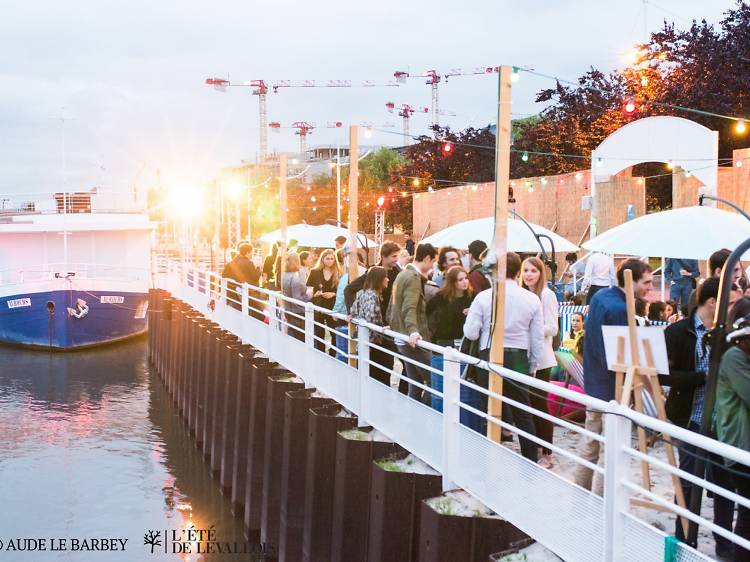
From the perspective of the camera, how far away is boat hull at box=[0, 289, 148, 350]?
1395 inches

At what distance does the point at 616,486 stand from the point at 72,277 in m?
33.1

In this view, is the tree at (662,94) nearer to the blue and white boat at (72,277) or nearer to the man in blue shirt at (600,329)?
the blue and white boat at (72,277)

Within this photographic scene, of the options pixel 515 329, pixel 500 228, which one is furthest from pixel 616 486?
pixel 515 329

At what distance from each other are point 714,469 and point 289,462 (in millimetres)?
6010

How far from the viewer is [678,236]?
966cm

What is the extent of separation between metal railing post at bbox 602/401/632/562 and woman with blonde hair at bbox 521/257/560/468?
3.21m

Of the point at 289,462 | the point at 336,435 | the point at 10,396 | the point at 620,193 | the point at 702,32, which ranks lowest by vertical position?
the point at 10,396

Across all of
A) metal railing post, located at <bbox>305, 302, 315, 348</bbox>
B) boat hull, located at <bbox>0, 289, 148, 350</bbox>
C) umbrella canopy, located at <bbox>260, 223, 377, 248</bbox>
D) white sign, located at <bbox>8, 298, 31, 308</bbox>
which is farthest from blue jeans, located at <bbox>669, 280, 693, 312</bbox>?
white sign, located at <bbox>8, 298, 31, 308</bbox>

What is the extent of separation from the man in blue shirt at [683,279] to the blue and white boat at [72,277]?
2521 centimetres

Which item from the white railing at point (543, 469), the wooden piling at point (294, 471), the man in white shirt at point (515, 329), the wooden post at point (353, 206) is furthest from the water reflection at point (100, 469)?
the man in white shirt at point (515, 329)

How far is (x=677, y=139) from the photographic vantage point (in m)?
19.9

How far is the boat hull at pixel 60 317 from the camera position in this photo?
116ft

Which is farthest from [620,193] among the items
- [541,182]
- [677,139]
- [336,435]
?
[336,435]

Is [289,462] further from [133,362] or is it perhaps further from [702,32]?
[702,32]
